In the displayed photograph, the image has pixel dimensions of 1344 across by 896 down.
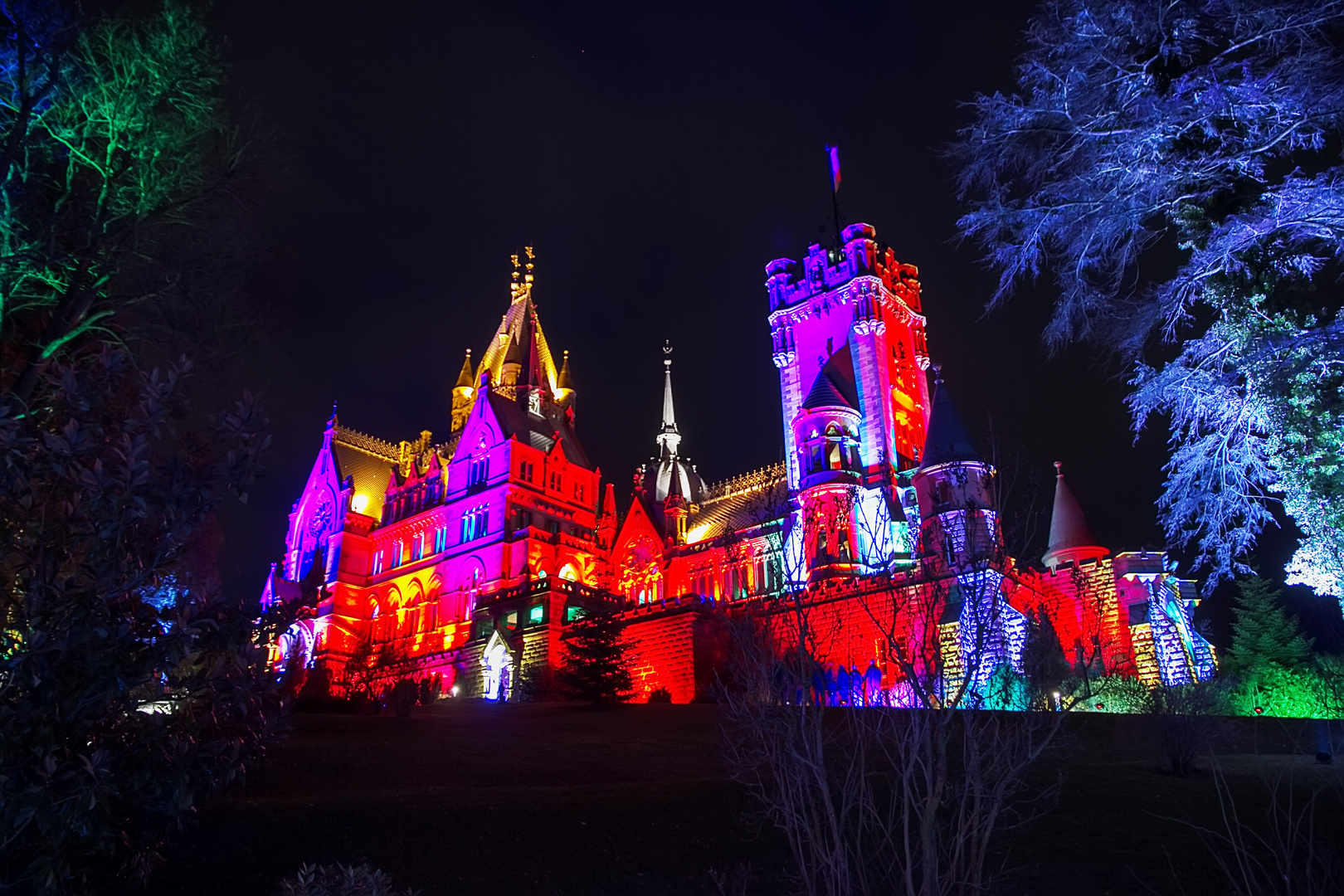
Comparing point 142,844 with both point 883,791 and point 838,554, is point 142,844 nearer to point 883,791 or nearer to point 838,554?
point 883,791

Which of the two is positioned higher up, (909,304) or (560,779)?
(909,304)

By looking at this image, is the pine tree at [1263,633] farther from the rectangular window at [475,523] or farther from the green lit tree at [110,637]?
the green lit tree at [110,637]

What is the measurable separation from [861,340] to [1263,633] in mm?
22035

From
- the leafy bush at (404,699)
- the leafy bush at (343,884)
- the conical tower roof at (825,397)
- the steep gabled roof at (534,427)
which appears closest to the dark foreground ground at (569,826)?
the leafy bush at (343,884)

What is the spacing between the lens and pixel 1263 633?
41.1m

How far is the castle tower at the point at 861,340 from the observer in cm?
4184

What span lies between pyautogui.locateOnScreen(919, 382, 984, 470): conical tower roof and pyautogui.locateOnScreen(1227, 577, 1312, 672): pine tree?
1521cm

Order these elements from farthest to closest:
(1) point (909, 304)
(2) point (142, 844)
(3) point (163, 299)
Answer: (1) point (909, 304) → (3) point (163, 299) → (2) point (142, 844)

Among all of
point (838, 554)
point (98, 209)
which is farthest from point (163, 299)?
point (838, 554)

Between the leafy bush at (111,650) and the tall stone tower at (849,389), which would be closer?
the leafy bush at (111,650)

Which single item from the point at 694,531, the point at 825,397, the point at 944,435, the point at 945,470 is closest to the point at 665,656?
the point at 694,531

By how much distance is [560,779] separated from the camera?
16.0 m

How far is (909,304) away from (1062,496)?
13.2m

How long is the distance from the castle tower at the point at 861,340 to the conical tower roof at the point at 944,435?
8.10 feet
